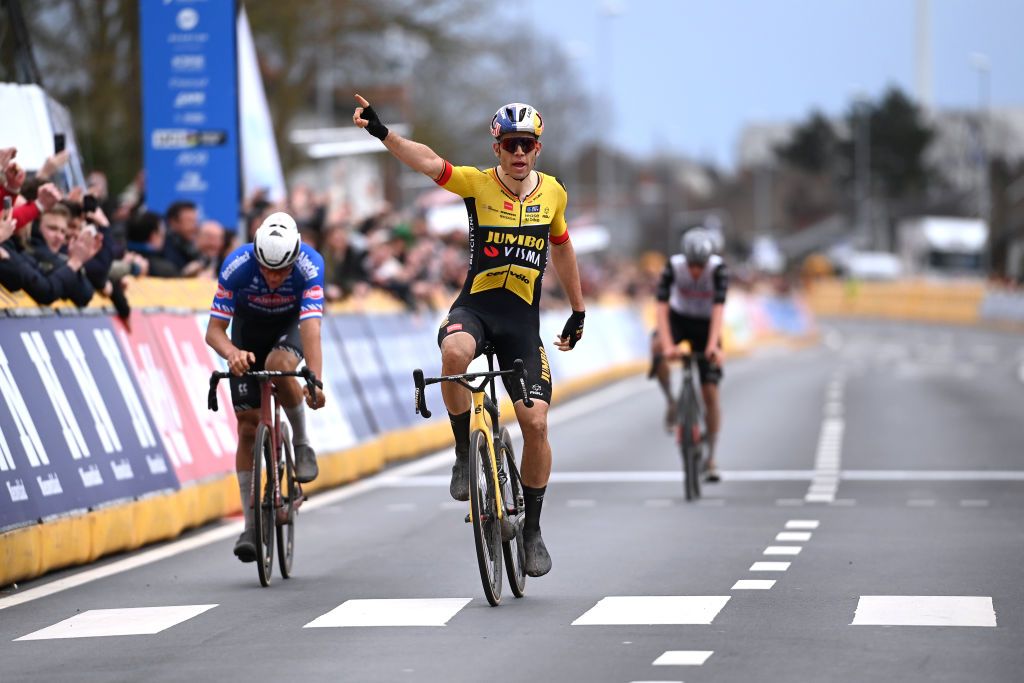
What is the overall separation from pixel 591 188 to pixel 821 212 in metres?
18.5

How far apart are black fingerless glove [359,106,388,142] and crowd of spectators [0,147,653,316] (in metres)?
2.91

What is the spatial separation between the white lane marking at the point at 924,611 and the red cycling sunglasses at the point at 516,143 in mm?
2623

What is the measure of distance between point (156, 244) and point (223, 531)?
4.02 metres

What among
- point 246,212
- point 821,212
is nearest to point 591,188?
point 821,212

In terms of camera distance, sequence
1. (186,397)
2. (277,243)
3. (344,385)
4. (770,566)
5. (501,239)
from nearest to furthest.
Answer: (501,239), (277,243), (770,566), (186,397), (344,385)

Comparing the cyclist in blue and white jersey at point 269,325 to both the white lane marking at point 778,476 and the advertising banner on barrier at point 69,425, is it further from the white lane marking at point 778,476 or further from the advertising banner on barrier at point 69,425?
the white lane marking at point 778,476

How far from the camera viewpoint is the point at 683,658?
27.4 feet

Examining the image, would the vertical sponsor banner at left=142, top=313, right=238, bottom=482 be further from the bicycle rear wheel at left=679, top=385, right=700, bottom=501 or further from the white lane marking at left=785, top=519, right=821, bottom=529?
the white lane marking at left=785, top=519, right=821, bottom=529

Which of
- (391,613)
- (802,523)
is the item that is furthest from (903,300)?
(391,613)

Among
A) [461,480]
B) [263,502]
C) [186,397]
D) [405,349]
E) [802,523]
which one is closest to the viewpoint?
[461,480]

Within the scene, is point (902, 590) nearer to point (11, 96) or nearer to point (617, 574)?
point (617, 574)

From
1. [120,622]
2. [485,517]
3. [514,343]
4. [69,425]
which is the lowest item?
[120,622]

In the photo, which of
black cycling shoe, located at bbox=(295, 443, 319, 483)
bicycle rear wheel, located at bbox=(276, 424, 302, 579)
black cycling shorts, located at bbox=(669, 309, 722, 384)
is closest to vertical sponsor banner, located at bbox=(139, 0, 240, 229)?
black cycling shorts, located at bbox=(669, 309, 722, 384)

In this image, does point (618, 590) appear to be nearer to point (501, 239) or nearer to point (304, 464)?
point (501, 239)
